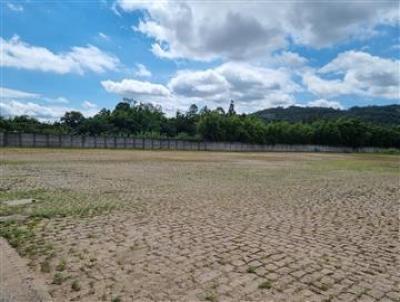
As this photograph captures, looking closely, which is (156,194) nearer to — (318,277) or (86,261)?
(86,261)

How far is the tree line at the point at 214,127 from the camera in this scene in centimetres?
9662

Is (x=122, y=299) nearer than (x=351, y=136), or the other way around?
(x=122, y=299)

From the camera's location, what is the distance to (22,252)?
21.0 feet

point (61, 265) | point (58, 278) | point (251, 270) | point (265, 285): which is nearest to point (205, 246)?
point (251, 270)

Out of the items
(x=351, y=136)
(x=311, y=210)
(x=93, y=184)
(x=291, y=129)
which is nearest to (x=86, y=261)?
(x=311, y=210)

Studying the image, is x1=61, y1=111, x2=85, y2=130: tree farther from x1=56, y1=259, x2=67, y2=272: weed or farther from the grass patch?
x1=56, y1=259, x2=67, y2=272: weed

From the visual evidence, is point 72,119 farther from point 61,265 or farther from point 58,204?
point 61,265

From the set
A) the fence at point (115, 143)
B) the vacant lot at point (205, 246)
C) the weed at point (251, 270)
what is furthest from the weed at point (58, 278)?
the fence at point (115, 143)

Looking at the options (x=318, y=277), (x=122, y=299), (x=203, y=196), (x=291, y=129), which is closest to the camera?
(x=122, y=299)

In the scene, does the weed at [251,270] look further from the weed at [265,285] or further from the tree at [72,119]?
the tree at [72,119]

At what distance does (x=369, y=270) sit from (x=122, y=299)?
13.2 ft

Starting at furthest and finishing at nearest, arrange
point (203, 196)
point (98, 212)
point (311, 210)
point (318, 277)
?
point (203, 196) → point (311, 210) → point (98, 212) → point (318, 277)

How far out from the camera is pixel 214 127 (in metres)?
94.5

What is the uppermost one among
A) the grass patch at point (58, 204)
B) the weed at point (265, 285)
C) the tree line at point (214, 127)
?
the tree line at point (214, 127)
